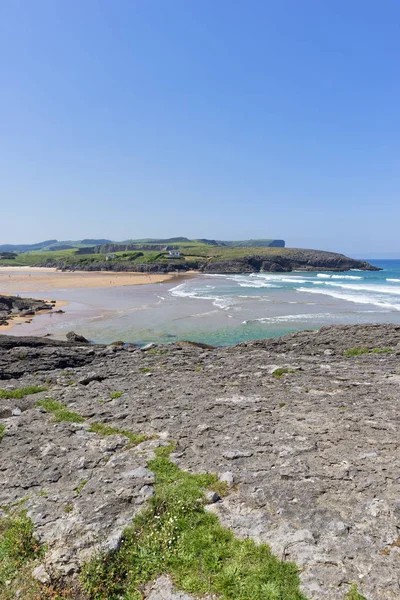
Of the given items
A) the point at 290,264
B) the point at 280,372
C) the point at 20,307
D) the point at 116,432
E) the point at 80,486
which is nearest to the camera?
the point at 80,486

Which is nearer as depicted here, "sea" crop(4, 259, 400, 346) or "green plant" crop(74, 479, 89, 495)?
"green plant" crop(74, 479, 89, 495)

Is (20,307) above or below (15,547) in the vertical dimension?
below

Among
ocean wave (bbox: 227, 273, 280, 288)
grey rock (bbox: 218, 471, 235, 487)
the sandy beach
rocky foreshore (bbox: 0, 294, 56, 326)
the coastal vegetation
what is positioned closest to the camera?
grey rock (bbox: 218, 471, 235, 487)

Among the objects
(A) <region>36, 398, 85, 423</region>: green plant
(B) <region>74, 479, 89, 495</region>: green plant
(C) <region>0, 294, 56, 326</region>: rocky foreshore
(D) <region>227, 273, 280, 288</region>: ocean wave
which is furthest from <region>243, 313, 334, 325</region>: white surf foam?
(D) <region>227, 273, 280, 288</region>: ocean wave

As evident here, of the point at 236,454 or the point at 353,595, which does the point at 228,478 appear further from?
the point at 353,595

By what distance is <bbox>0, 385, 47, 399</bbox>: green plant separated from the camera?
45.1 ft

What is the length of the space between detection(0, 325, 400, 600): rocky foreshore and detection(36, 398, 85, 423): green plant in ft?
0.58

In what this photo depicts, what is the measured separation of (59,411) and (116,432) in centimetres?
292

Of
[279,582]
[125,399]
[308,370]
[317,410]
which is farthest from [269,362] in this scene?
[279,582]

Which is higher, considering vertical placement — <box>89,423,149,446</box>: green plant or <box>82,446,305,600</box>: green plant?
<box>82,446,305,600</box>: green plant

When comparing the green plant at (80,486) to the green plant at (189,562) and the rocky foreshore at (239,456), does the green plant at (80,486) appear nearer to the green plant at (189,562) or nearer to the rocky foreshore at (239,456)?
the rocky foreshore at (239,456)

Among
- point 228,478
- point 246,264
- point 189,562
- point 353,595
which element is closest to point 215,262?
point 246,264

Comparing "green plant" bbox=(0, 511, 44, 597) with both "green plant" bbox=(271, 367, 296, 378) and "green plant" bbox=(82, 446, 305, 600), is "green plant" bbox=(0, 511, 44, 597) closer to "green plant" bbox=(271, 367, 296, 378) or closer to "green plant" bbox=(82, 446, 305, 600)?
"green plant" bbox=(82, 446, 305, 600)

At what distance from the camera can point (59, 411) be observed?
12055mm
